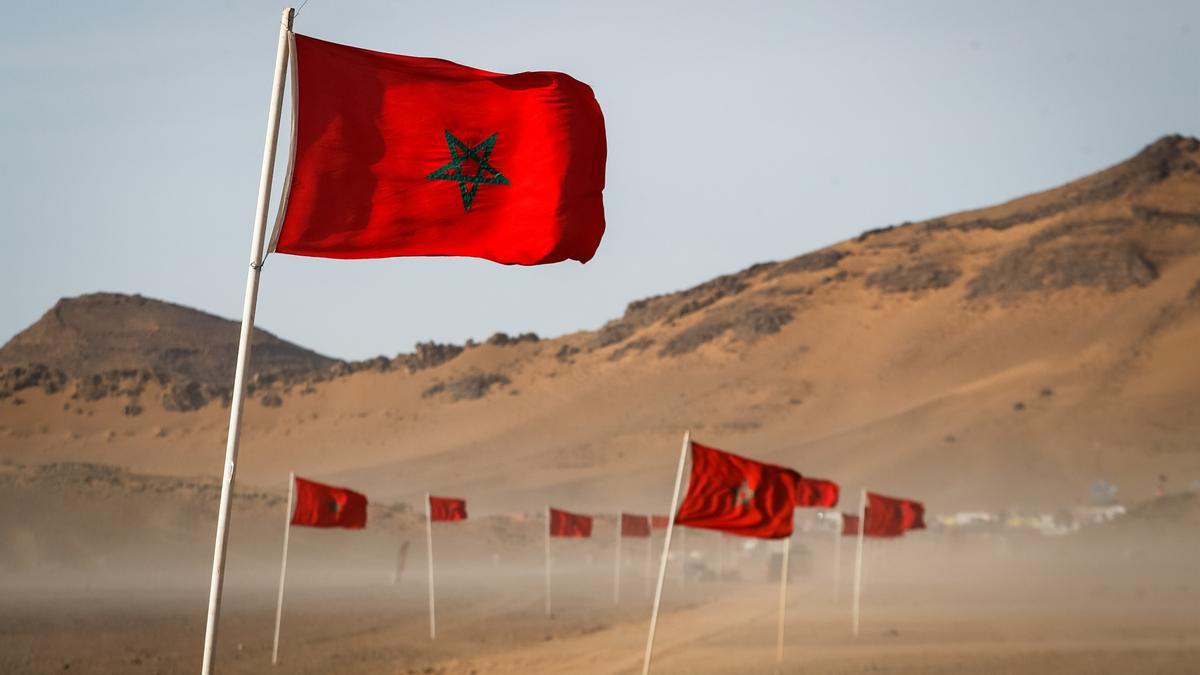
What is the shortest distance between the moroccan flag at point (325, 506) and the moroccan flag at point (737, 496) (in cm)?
839

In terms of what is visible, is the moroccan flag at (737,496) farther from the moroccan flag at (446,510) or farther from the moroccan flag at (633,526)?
the moroccan flag at (633,526)

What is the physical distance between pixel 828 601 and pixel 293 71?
30.9 m

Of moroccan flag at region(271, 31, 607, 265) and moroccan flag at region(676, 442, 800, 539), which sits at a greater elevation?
moroccan flag at region(271, 31, 607, 265)

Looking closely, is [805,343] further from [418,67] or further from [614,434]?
[418,67]

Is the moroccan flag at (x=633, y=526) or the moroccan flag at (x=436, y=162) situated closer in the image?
the moroccan flag at (x=436, y=162)

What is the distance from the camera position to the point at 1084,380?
81500 mm

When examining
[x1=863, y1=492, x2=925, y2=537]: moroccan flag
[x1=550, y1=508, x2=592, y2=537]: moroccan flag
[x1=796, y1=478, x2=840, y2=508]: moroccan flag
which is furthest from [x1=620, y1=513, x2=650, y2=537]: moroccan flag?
[x1=863, y1=492, x2=925, y2=537]: moroccan flag

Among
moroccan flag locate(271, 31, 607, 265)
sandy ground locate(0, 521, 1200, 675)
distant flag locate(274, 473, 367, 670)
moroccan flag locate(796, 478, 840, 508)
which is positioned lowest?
sandy ground locate(0, 521, 1200, 675)

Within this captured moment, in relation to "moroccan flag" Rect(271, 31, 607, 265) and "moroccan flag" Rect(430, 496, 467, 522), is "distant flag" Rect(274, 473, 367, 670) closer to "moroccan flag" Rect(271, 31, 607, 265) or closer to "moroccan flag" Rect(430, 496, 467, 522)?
"moroccan flag" Rect(430, 496, 467, 522)

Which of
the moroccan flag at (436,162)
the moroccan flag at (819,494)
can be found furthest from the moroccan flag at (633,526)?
the moroccan flag at (436,162)

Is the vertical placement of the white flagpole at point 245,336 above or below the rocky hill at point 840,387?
below

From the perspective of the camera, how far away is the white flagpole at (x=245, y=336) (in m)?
6.30

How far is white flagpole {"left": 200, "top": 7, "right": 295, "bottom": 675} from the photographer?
6.30 m

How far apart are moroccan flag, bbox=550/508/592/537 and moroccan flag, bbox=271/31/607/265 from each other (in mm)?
25328
